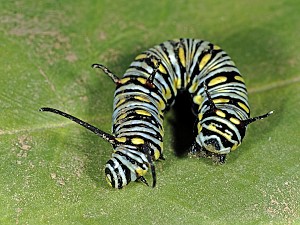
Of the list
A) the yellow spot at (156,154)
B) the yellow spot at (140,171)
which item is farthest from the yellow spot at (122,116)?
the yellow spot at (140,171)

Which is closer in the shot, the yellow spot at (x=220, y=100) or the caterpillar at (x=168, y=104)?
the caterpillar at (x=168, y=104)

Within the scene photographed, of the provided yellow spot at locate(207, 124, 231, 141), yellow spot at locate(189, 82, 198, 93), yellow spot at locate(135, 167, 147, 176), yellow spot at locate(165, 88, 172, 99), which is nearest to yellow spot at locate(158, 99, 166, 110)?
yellow spot at locate(165, 88, 172, 99)

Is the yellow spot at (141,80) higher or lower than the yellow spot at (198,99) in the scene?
higher

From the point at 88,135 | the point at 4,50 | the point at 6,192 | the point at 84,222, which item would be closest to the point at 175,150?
the point at 88,135

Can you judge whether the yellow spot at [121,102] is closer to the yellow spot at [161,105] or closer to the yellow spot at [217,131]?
the yellow spot at [161,105]

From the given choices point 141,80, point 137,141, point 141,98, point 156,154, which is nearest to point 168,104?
point 141,80

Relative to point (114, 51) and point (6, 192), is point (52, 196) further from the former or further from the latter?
point (114, 51)

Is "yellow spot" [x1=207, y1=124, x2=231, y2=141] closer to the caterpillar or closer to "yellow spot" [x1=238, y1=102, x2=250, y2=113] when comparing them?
the caterpillar
